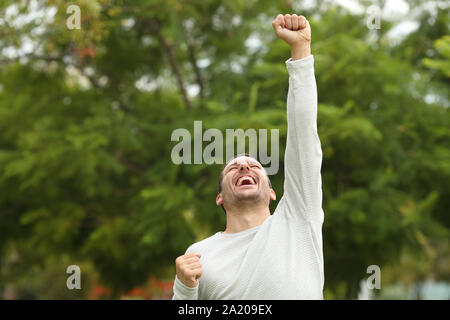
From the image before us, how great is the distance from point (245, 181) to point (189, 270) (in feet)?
1.79

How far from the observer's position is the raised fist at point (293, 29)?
2.01 m

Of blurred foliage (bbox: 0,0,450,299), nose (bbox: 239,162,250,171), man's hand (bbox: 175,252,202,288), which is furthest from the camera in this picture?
blurred foliage (bbox: 0,0,450,299)

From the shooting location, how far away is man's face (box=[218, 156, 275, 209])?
2.19m

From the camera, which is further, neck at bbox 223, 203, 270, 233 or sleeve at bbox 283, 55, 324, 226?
neck at bbox 223, 203, 270, 233

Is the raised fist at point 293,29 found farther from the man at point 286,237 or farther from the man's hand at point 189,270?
the man's hand at point 189,270

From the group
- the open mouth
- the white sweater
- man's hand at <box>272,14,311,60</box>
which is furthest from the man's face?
man's hand at <box>272,14,311,60</box>

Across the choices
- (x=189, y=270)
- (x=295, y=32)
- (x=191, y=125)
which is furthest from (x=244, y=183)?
(x=191, y=125)

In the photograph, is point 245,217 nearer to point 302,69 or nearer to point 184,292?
point 184,292

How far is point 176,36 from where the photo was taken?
25.7ft

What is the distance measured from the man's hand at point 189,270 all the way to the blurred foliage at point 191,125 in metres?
4.25

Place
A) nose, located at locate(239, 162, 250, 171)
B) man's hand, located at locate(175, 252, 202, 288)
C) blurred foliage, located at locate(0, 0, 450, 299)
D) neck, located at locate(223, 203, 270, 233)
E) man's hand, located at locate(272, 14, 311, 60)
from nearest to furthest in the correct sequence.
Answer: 1. man's hand, located at locate(175, 252, 202, 288)
2. man's hand, located at locate(272, 14, 311, 60)
3. neck, located at locate(223, 203, 270, 233)
4. nose, located at locate(239, 162, 250, 171)
5. blurred foliage, located at locate(0, 0, 450, 299)

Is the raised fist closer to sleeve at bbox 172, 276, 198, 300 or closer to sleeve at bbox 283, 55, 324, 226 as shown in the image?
sleeve at bbox 283, 55, 324, 226
